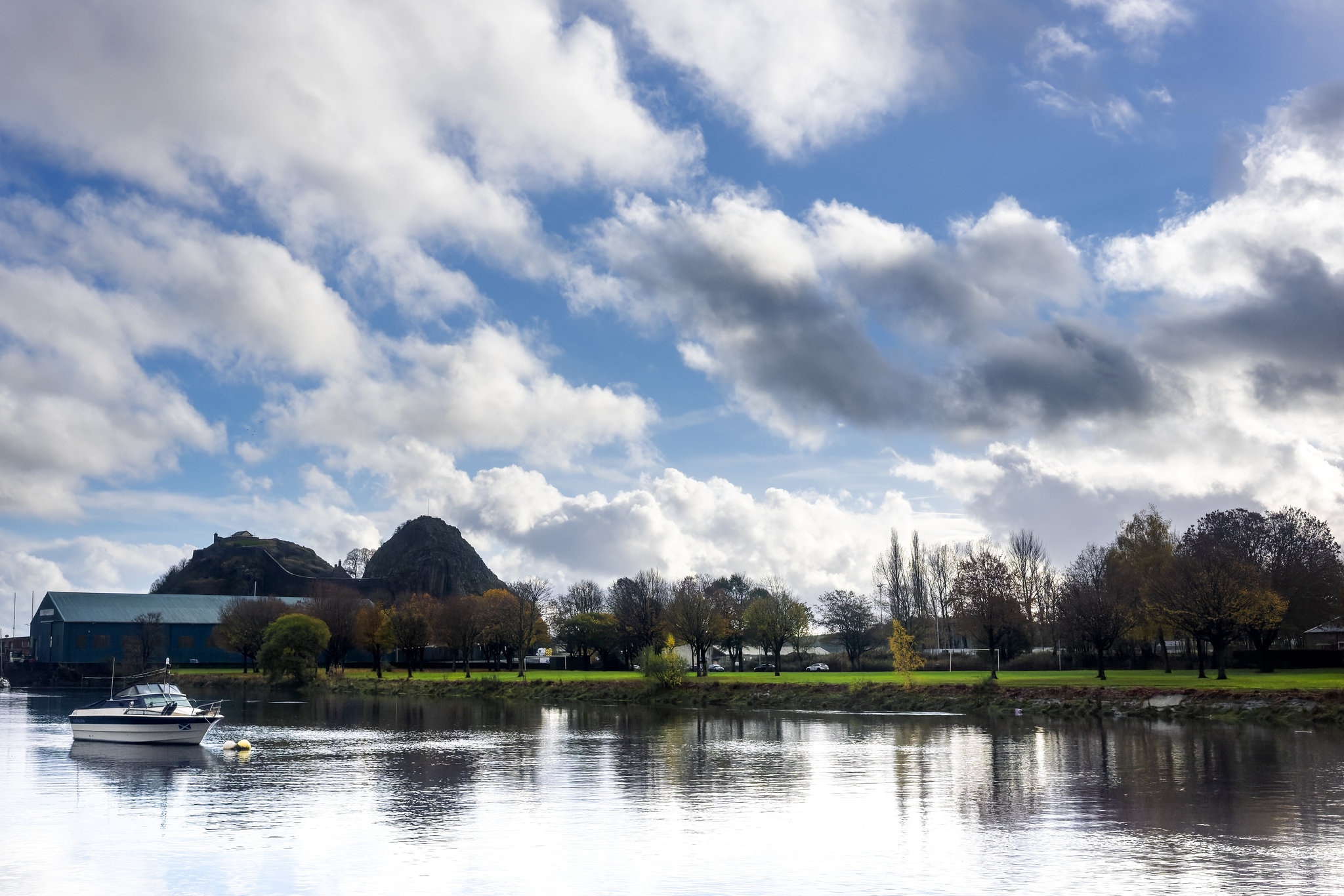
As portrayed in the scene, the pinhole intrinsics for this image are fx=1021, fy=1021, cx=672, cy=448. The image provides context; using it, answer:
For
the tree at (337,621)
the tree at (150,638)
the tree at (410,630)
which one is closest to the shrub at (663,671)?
the tree at (410,630)

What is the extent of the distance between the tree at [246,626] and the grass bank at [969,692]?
29713 mm

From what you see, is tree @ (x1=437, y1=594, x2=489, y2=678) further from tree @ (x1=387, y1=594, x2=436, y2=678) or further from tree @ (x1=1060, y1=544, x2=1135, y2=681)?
tree @ (x1=1060, y1=544, x2=1135, y2=681)

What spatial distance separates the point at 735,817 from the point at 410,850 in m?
8.96

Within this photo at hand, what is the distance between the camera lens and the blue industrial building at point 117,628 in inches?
5955

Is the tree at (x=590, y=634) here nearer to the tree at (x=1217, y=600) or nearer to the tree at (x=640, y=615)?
the tree at (x=640, y=615)

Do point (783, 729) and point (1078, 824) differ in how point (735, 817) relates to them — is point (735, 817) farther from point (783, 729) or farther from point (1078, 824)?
point (783, 729)

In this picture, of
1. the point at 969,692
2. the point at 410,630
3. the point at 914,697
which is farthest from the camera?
the point at 410,630

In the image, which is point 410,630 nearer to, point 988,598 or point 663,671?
point 663,671

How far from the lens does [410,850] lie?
2369cm

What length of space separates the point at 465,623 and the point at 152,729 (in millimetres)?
67160

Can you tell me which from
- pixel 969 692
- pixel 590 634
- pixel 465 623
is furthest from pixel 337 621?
pixel 969 692

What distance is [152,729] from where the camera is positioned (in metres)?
51.6

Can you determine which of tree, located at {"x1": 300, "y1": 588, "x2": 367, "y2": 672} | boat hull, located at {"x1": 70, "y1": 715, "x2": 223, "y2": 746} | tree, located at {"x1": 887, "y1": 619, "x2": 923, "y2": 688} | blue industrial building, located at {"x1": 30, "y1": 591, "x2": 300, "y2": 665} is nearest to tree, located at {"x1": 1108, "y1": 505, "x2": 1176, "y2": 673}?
tree, located at {"x1": 887, "y1": 619, "x2": 923, "y2": 688}

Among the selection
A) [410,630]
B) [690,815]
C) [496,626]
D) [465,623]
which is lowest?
[690,815]
